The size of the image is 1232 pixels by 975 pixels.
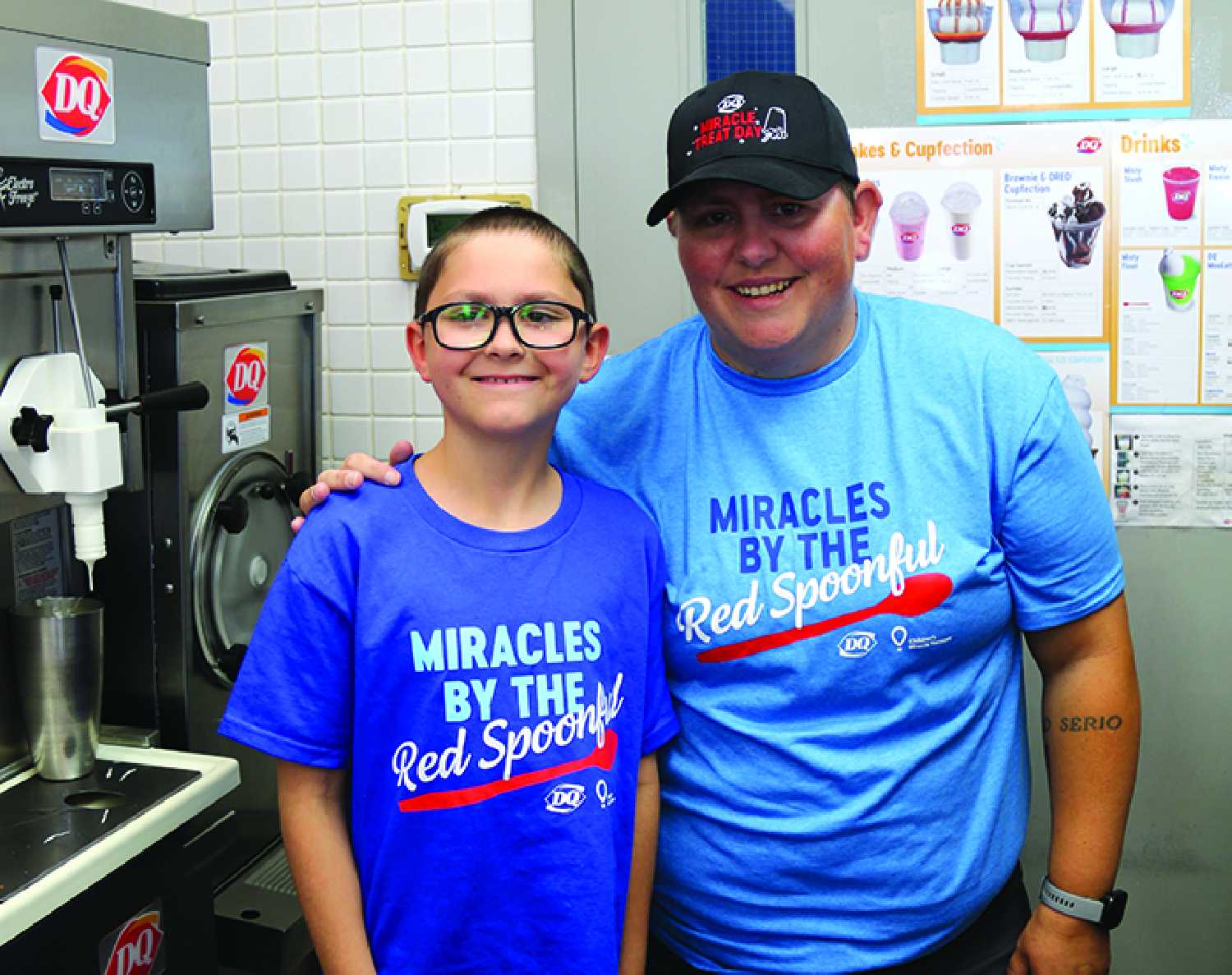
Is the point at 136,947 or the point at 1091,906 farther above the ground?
the point at 1091,906

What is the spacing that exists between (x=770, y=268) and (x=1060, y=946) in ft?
2.87

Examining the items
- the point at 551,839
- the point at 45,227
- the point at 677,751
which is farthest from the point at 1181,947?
the point at 45,227

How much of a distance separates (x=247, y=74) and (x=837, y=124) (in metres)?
1.60

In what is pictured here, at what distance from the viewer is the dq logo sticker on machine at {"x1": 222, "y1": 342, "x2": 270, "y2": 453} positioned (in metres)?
2.09

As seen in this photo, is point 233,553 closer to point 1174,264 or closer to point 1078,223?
point 1078,223

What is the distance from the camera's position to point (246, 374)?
2.13 metres

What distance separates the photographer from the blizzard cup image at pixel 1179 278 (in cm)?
228

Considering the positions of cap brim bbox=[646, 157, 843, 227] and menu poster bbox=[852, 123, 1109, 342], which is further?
menu poster bbox=[852, 123, 1109, 342]

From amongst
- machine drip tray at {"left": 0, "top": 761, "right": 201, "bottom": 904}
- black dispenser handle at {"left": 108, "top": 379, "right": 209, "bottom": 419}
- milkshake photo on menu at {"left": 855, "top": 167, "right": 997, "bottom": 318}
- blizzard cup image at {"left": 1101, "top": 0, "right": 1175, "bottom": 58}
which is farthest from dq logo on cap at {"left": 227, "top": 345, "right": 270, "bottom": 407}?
blizzard cup image at {"left": 1101, "top": 0, "right": 1175, "bottom": 58}

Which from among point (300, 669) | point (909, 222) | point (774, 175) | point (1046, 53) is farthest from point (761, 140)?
point (1046, 53)

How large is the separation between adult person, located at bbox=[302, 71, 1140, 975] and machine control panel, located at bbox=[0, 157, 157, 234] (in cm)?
53

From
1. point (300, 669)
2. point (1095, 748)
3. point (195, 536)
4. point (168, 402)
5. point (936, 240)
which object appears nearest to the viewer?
point (300, 669)

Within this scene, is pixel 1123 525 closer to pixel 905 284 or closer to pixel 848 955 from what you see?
pixel 905 284

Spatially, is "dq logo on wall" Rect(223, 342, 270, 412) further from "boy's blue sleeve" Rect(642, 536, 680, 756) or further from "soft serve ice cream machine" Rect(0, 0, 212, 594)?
"boy's blue sleeve" Rect(642, 536, 680, 756)
